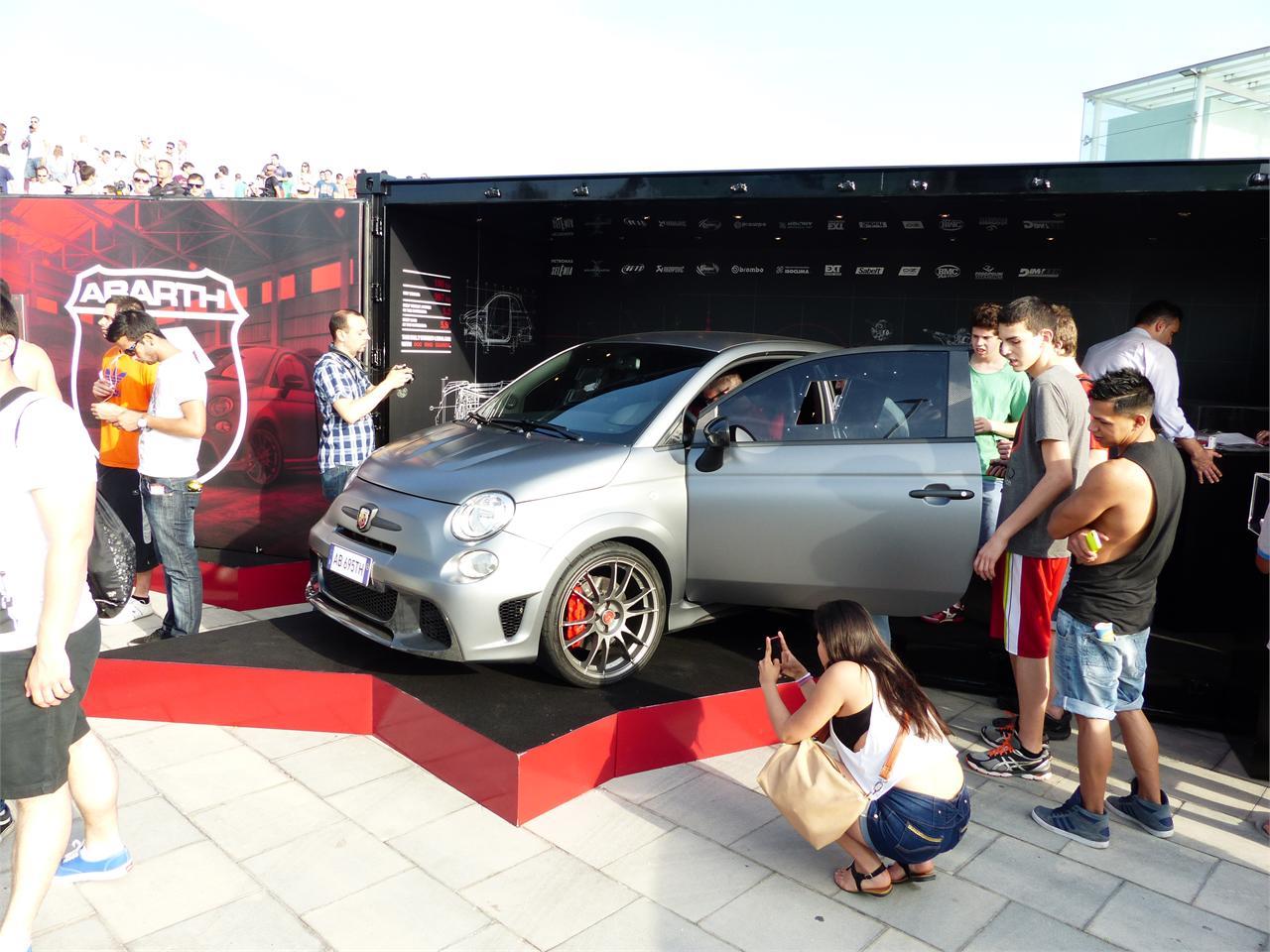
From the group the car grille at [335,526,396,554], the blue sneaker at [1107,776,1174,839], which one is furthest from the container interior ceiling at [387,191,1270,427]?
the blue sneaker at [1107,776,1174,839]

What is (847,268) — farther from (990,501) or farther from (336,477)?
(336,477)

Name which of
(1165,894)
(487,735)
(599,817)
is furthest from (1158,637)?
(487,735)

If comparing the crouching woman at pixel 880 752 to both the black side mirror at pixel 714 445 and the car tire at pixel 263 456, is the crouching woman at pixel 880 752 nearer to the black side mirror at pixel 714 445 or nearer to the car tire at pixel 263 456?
the black side mirror at pixel 714 445

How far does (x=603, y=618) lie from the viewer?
13.3 feet

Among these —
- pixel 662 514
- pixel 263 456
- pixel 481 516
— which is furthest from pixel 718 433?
pixel 263 456

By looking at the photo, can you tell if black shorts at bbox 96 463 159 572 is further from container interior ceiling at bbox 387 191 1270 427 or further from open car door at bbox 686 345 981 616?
open car door at bbox 686 345 981 616

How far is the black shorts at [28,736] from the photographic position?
2402mm

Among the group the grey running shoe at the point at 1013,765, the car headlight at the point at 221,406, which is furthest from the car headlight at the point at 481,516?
the car headlight at the point at 221,406

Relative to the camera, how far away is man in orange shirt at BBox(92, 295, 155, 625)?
17.2ft

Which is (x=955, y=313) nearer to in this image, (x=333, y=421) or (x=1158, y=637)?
(x=1158, y=637)

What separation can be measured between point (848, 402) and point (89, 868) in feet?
11.5

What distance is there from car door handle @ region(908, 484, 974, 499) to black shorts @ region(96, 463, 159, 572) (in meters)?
4.32

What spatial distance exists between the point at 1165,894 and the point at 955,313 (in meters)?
6.25

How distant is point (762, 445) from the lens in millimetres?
4316
